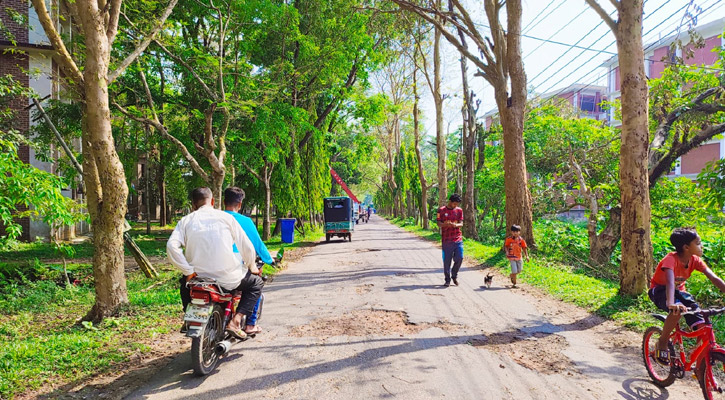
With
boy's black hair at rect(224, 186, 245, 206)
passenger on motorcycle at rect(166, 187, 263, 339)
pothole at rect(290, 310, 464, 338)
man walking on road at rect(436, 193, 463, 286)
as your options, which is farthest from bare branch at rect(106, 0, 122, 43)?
man walking on road at rect(436, 193, 463, 286)

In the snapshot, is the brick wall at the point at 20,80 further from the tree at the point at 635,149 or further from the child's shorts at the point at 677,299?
the child's shorts at the point at 677,299

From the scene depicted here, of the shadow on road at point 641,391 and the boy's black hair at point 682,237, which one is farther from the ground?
the boy's black hair at point 682,237

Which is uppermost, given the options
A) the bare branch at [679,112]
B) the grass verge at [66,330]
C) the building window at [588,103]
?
the building window at [588,103]

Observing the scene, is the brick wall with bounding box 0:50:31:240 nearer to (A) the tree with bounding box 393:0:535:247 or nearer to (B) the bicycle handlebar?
(A) the tree with bounding box 393:0:535:247

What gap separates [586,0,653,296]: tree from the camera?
747 centimetres

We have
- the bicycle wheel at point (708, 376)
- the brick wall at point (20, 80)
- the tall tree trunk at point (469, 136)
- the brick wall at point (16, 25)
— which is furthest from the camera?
the tall tree trunk at point (469, 136)

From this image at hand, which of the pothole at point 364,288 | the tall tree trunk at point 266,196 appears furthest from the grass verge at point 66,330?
the tall tree trunk at point 266,196

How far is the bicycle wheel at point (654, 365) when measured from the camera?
4199 millimetres

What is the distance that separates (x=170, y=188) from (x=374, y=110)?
620 inches

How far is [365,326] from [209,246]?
258 cm

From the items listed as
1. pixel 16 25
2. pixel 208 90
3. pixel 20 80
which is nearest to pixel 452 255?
pixel 208 90

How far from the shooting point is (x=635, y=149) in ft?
24.6

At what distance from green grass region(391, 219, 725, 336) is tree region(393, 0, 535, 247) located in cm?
147

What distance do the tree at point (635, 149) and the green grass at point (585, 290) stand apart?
40 centimetres
